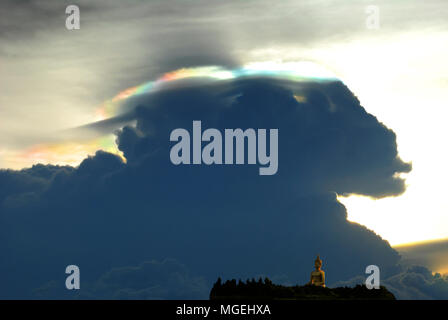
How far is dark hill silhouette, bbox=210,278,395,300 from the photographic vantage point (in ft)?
488

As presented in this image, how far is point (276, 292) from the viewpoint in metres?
150

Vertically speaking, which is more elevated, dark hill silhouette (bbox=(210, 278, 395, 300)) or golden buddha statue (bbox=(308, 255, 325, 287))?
golden buddha statue (bbox=(308, 255, 325, 287))

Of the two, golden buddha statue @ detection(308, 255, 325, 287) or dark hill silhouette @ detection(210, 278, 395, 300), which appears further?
golden buddha statue @ detection(308, 255, 325, 287)

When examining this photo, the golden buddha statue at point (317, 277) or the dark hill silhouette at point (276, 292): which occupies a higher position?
the golden buddha statue at point (317, 277)

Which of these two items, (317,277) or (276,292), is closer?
(276,292)

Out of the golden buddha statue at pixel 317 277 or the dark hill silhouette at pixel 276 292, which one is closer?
the dark hill silhouette at pixel 276 292

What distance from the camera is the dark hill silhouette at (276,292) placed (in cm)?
14875
